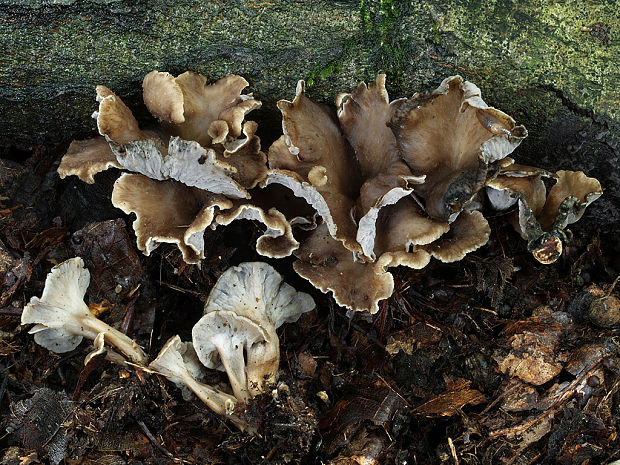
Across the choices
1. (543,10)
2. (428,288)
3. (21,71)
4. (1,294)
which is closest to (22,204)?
(1,294)

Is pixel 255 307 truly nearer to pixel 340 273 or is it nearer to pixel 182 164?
pixel 340 273

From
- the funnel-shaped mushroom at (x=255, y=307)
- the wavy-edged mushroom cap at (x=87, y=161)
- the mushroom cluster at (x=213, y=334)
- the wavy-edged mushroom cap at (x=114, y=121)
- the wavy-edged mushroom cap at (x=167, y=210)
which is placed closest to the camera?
the wavy-edged mushroom cap at (x=114, y=121)

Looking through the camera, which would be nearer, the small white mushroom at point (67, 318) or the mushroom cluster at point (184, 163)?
the mushroom cluster at point (184, 163)

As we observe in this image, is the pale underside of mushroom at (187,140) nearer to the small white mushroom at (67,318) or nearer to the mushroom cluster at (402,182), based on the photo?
the mushroom cluster at (402,182)

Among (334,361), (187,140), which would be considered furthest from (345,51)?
(334,361)

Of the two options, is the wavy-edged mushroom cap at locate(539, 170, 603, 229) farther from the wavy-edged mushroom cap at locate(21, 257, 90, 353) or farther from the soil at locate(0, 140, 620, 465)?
the wavy-edged mushroom cap at locate(21, 257, 90, 353)

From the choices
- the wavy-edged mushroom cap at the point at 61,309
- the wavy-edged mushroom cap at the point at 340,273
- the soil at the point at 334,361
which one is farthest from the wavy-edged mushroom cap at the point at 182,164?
the wavy-edged mushroom cap at the point at 61,309
